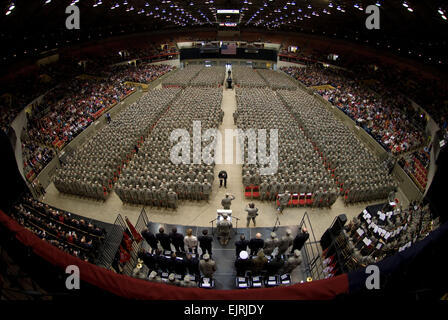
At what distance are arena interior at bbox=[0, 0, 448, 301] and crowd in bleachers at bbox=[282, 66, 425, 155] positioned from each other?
21cm

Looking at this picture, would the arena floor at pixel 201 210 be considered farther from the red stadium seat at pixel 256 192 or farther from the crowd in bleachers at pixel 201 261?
the crowd in bleachers at pixel 201 261

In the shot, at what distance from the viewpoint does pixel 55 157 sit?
52.5 feet

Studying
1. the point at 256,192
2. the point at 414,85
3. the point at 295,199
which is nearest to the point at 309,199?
the point at 295,199

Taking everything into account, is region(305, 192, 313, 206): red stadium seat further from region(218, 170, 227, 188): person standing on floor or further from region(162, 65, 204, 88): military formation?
region(162, 65, 204, 88): military formation

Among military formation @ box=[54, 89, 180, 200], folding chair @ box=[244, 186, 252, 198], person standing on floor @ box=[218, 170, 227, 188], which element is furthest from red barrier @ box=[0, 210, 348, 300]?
person standing on floor @ box=[218, 170, 227, 188]

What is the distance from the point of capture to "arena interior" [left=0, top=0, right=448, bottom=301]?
6.00 m

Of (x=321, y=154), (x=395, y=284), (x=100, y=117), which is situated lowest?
(x=395, y=284)

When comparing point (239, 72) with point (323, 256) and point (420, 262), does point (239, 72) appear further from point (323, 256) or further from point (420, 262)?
point (420, 262)

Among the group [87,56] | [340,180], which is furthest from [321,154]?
[87,56]

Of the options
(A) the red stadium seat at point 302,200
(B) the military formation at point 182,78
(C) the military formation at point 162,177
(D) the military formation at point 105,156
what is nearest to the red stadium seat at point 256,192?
(A) the red stadium seat at point 302,200

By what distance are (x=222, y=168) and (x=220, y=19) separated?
3709 cm

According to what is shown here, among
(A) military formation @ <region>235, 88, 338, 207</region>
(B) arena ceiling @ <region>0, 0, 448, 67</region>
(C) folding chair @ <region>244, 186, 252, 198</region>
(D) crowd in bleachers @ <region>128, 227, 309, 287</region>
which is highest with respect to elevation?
(B) arena ceiling @ <region>0, 0, 448, 67</region>
